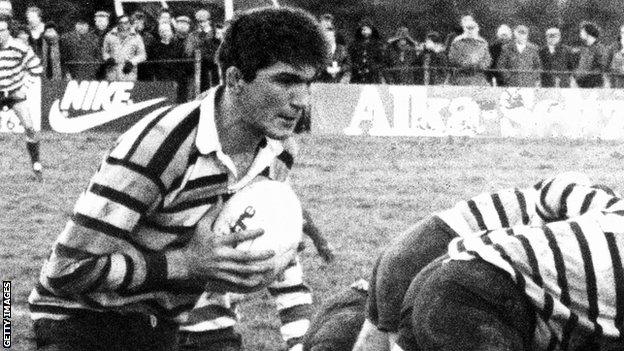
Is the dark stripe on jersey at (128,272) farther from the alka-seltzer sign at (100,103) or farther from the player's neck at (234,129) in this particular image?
the alka-seltzer sign at (100,103)

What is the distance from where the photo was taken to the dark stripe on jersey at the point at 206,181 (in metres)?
3.52

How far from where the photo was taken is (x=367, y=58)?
17.7 m

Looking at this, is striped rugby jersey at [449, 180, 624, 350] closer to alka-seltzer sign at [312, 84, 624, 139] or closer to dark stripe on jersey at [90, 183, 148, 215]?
dark stripe on jersey at [90, 183, 148, 215]

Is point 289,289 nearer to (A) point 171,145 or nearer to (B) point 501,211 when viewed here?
(B) point 501,211

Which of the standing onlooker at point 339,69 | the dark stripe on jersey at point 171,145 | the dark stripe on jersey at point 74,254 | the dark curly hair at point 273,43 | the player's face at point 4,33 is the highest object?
the dark curly hair at point 273,43

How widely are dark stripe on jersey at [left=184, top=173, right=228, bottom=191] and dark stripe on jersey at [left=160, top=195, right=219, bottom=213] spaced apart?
0.04m

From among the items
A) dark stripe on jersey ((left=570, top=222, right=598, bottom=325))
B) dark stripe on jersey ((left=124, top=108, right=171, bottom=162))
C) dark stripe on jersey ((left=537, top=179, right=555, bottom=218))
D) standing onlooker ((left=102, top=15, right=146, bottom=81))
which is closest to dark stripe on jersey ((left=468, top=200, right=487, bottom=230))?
dark stripe on jersey ((left=537, top=179, right=555, bottom=218))

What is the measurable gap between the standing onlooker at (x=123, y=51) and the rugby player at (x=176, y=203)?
13.1 m

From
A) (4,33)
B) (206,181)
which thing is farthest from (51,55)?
(206,181)

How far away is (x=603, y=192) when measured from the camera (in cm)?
370

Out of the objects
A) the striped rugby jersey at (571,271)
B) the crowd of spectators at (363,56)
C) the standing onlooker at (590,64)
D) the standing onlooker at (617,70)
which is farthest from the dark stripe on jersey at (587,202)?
the standing onlooker at (617,70)

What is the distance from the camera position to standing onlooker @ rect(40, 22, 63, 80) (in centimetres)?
1738

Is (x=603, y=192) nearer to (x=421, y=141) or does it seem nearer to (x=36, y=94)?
(x=421, y=141)

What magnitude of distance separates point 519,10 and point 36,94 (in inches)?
682
